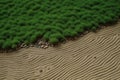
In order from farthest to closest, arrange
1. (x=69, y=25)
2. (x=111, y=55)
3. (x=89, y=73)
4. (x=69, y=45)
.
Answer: (x=69, y=25) → (x=69, y=45) → (x=111, y=55) → (x=89, y=73)

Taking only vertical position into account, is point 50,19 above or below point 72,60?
above

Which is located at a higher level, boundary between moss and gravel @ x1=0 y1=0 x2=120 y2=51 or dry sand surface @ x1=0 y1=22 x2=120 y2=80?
boundary between moss and gravel @ x1=0 y1=0 x2=120 y2=51

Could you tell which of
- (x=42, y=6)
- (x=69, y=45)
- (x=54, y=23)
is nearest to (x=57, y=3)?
(x=42, y=6)

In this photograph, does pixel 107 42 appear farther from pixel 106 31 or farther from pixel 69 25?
pixel 69 25

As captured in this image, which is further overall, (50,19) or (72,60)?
(50,19)

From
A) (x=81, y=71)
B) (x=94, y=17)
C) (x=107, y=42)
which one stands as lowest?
(x=81, y=71)

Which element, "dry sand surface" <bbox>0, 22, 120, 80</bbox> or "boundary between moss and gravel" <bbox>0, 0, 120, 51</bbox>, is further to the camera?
"boundary between moss and gravel" <bbox>0, 0, 120, 51</bbox>

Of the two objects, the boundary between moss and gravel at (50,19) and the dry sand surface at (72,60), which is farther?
the boundary between moss and gravel at (50,19)

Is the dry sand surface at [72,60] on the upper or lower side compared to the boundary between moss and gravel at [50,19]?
lower
